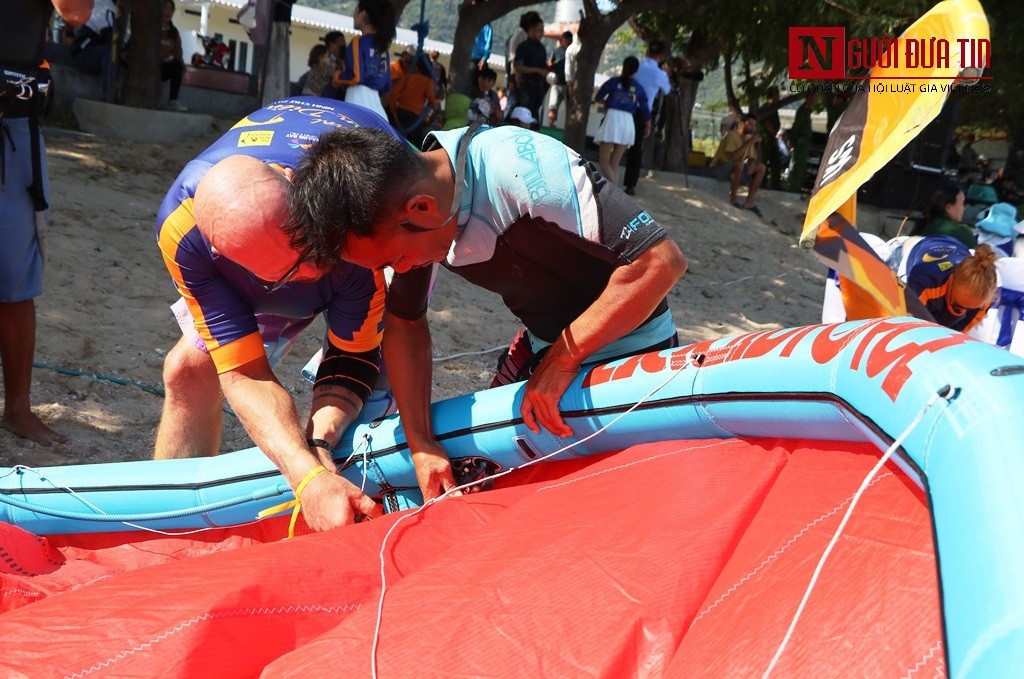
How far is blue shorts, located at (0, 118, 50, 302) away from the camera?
314 centimetres

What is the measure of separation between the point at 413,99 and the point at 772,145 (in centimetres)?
641

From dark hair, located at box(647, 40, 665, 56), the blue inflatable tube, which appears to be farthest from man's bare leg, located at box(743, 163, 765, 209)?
the blue inflatable tube

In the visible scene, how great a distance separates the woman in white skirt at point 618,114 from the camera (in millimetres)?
9023

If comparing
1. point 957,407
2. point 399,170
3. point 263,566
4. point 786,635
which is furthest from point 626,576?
point 399,170

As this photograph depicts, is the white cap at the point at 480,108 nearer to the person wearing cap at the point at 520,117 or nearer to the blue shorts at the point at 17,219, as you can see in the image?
the person wearing cap at the point at 520,117

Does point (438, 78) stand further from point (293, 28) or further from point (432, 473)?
point (293, 28)

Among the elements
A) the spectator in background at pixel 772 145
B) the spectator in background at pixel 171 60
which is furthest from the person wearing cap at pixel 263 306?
the spectator in background at pixel 772 145

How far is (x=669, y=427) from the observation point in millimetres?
2156

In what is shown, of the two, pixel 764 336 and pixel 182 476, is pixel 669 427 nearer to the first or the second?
pixel 764 336

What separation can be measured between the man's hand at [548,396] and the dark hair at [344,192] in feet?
1.96

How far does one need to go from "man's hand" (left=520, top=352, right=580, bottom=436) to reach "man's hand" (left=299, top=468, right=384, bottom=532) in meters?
0.44

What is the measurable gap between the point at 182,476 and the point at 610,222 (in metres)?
1.34

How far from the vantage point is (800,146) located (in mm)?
12406

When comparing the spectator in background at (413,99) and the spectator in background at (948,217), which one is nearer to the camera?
the spectator in background at (948,217)
